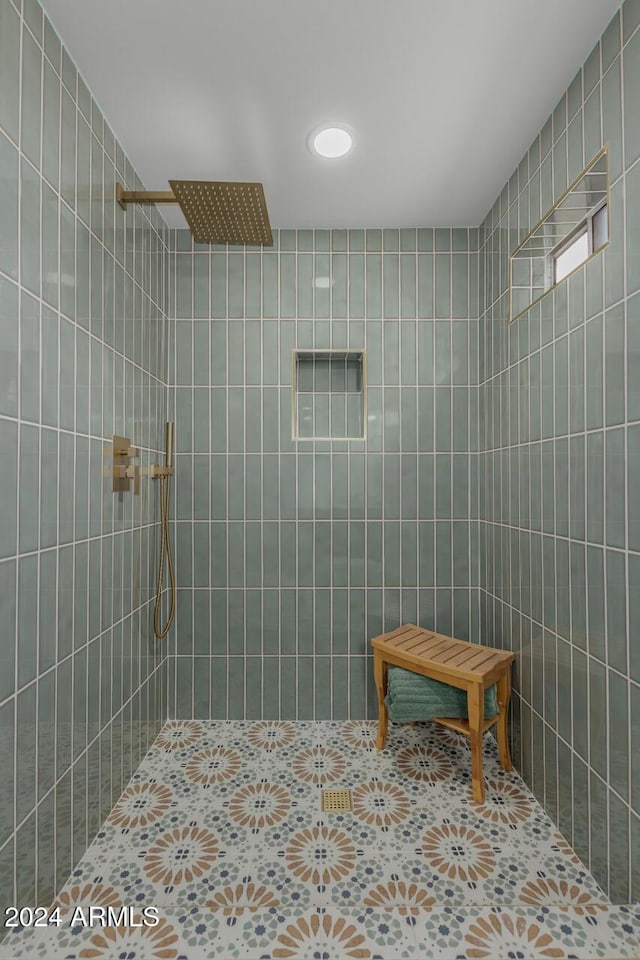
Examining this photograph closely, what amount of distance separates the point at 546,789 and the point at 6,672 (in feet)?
6.08

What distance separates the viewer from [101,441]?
72.0 inches

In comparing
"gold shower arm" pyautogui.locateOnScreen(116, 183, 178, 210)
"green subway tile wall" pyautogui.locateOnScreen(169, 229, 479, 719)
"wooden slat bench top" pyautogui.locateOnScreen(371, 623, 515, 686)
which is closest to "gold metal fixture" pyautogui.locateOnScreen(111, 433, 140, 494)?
"green subway tile wall" pyautogui.locateOnScreen(169, 229, 479, 719)

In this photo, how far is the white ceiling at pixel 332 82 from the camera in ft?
4.80

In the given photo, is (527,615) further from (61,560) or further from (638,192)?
(61,560)

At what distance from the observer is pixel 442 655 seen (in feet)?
7.22

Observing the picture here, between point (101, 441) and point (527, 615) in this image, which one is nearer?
point (101, 441)

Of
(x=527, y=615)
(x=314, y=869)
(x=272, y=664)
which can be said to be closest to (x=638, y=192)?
(x=527, y=615)

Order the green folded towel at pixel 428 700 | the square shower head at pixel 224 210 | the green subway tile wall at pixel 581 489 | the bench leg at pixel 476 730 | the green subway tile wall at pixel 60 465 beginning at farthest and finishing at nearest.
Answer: the green folded towel at pixel 428 700 → the bench leg at pixel 476 730 → the square shower head at pixel 224 210 → the green subway tile wall at pixel 581 489 → the green subway tile wall at pixel 60 465

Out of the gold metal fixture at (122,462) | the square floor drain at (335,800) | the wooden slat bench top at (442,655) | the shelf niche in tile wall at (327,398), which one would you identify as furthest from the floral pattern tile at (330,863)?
the shelf niche in tile wall at (327,398)

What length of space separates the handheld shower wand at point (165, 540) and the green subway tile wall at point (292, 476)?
6 centimetres

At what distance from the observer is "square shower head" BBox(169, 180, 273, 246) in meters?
1.87

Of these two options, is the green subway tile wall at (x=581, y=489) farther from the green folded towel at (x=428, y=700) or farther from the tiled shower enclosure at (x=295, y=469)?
the green folded towel at (x=428, y=700)

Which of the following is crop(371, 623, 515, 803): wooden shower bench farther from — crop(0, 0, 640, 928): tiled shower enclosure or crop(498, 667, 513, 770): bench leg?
crop(0, 0, 640, 928): tiled shower enclosure

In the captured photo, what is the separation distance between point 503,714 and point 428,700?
0.33 m
